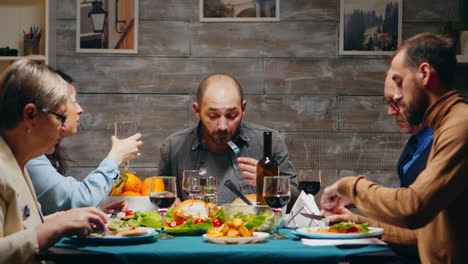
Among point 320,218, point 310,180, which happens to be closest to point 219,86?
point 310,180

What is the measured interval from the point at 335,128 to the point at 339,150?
161 millimetres

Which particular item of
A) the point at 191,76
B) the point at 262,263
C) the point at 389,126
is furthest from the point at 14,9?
the point at 262,263

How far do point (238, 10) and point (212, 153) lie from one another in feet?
4.18

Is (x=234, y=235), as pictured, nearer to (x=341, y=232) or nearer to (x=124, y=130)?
(x=341, y=232)

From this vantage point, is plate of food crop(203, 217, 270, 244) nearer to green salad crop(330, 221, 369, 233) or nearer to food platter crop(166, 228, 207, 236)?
food platter crop(166, 228, 207, 236)

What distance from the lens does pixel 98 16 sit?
4066 millimetres

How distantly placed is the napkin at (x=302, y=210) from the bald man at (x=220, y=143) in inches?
31.9

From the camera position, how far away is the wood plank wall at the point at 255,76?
407 cm

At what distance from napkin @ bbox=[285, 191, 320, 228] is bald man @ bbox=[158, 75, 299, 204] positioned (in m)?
0.81

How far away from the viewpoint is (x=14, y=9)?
159 inches

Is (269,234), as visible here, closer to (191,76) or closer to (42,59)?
(191,76)

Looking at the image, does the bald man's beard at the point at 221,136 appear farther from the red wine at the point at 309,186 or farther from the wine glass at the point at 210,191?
the red wine at the point at 309,186

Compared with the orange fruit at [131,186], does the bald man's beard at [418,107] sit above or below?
above

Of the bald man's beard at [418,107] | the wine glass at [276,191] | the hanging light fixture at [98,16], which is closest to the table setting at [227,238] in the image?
the wine glass at [276,191]
